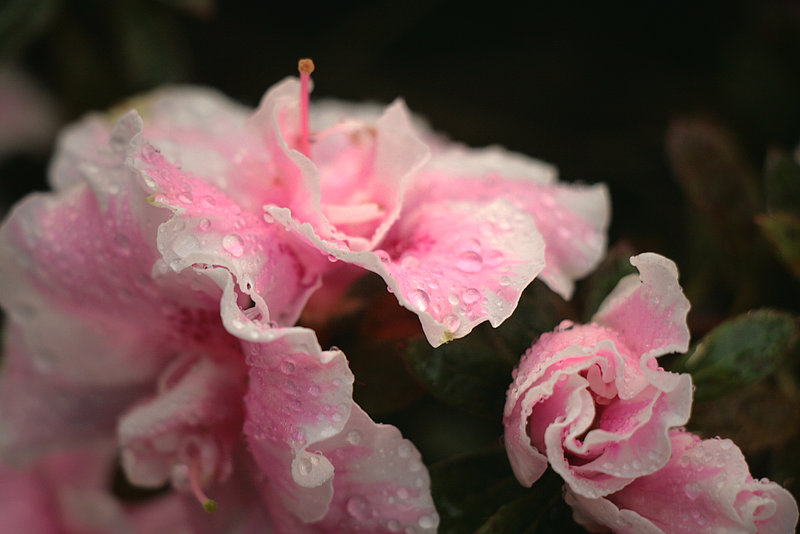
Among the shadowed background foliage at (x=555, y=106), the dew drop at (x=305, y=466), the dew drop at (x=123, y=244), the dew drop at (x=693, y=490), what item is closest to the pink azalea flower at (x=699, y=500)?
the dew drop at (x=693, y=490)

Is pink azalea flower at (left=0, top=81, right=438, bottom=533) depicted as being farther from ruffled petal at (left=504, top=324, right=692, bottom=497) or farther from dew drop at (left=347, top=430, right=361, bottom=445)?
ruffled petal at (left=504, top=324, right=692, bottom=497)

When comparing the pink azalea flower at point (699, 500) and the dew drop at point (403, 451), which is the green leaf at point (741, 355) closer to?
the pink azalea flower at point (699, 500)

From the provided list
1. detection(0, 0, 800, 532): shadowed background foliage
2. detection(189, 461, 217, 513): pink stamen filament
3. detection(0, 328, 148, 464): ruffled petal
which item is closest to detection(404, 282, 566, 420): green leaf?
detection(0, 0, 800, 532): shadowed background foliage

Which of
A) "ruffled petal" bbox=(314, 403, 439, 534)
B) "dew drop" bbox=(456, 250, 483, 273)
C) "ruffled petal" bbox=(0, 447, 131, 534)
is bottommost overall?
"ruffled petal" bbox=(0, 447, 131, 534)

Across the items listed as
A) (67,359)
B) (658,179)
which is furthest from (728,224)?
(67,359)

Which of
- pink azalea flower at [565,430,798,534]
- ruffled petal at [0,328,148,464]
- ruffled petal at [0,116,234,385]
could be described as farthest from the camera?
ruffled petal at [0,328,148,464]

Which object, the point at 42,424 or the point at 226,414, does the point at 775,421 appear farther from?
the point at 42,424
